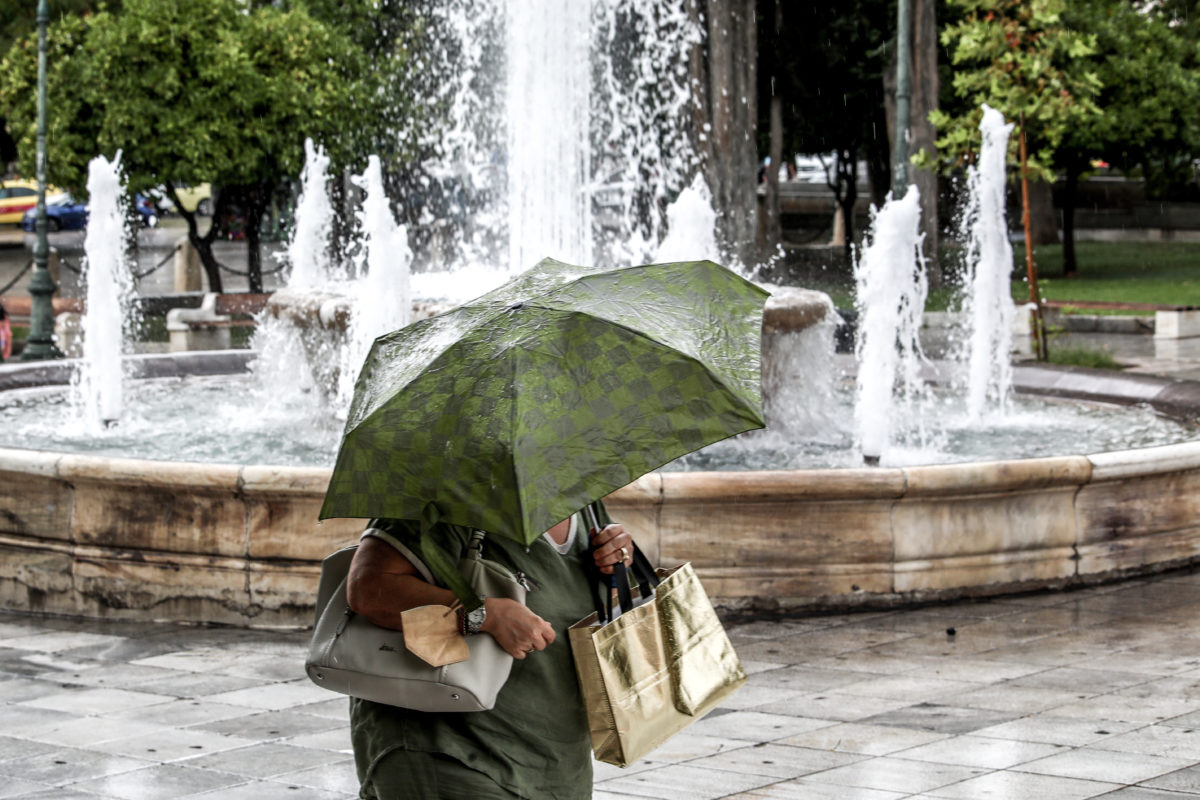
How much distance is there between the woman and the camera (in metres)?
2.84

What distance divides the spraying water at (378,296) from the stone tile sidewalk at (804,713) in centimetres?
355

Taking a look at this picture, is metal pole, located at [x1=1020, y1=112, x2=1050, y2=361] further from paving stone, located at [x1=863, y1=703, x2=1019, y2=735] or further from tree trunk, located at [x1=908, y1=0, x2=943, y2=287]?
paving stone, located at [x1=863, y1=703, x2=1019, y2=735]

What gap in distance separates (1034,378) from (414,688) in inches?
419

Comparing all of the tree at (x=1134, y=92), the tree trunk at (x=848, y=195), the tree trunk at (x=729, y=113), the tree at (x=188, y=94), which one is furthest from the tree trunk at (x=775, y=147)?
the tree at (x=188, y=94)

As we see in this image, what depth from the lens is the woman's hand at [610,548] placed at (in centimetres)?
307

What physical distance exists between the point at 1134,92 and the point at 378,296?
2295 cm

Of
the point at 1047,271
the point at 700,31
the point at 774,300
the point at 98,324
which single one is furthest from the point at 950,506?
the point at 1047,271

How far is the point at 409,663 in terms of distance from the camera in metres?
2.82

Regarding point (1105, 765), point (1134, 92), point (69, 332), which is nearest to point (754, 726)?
point (1105, 765)

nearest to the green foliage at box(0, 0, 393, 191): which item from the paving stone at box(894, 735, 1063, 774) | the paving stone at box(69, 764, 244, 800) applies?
the paving stone at box(69, 764, 244, 800)

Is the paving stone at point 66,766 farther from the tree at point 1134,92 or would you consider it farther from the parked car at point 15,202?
the parked car at point 15,202

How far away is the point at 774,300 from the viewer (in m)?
9.97

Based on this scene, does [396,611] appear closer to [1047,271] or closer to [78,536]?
[78,536]

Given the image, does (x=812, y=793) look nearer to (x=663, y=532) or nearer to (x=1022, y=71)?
(x=663, y=532)
